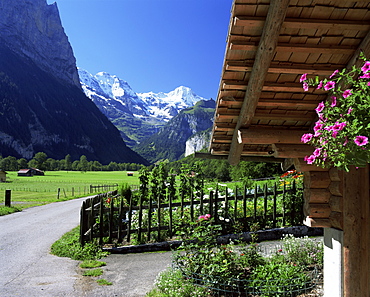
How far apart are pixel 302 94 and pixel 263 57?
1.04 metres

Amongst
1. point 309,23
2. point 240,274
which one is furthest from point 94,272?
point 309,23

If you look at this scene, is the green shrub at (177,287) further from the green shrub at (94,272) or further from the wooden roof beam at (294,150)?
the wooden roof beam at (294,150)

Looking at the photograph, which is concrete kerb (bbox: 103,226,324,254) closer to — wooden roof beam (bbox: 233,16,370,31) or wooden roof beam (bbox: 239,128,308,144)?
wooden roof beam (bbox: 239,128,308,144)

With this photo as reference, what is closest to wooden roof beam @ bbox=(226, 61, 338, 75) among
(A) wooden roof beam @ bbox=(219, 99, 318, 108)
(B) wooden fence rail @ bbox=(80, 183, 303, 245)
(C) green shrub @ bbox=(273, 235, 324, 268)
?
(A) wooden roof beam @ bbox=(219, 99, 318, 108)

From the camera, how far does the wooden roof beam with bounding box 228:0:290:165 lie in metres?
3.47

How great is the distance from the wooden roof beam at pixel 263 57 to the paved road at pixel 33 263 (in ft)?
16.6

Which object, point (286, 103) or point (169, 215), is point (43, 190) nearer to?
point (169, 215)

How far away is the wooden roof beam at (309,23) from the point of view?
3.62 metres

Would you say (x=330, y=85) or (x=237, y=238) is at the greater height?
(x=330, y=85)

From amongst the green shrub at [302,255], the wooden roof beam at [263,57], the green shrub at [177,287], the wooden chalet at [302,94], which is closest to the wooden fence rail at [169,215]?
the green shrub at [302,255]

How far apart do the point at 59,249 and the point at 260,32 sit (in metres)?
9.67

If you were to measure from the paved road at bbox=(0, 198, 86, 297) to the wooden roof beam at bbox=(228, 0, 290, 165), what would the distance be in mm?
5047

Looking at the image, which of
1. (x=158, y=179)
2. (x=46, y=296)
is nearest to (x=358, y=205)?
(x=46, y=296)

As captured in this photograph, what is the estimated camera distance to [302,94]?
4605 mm
